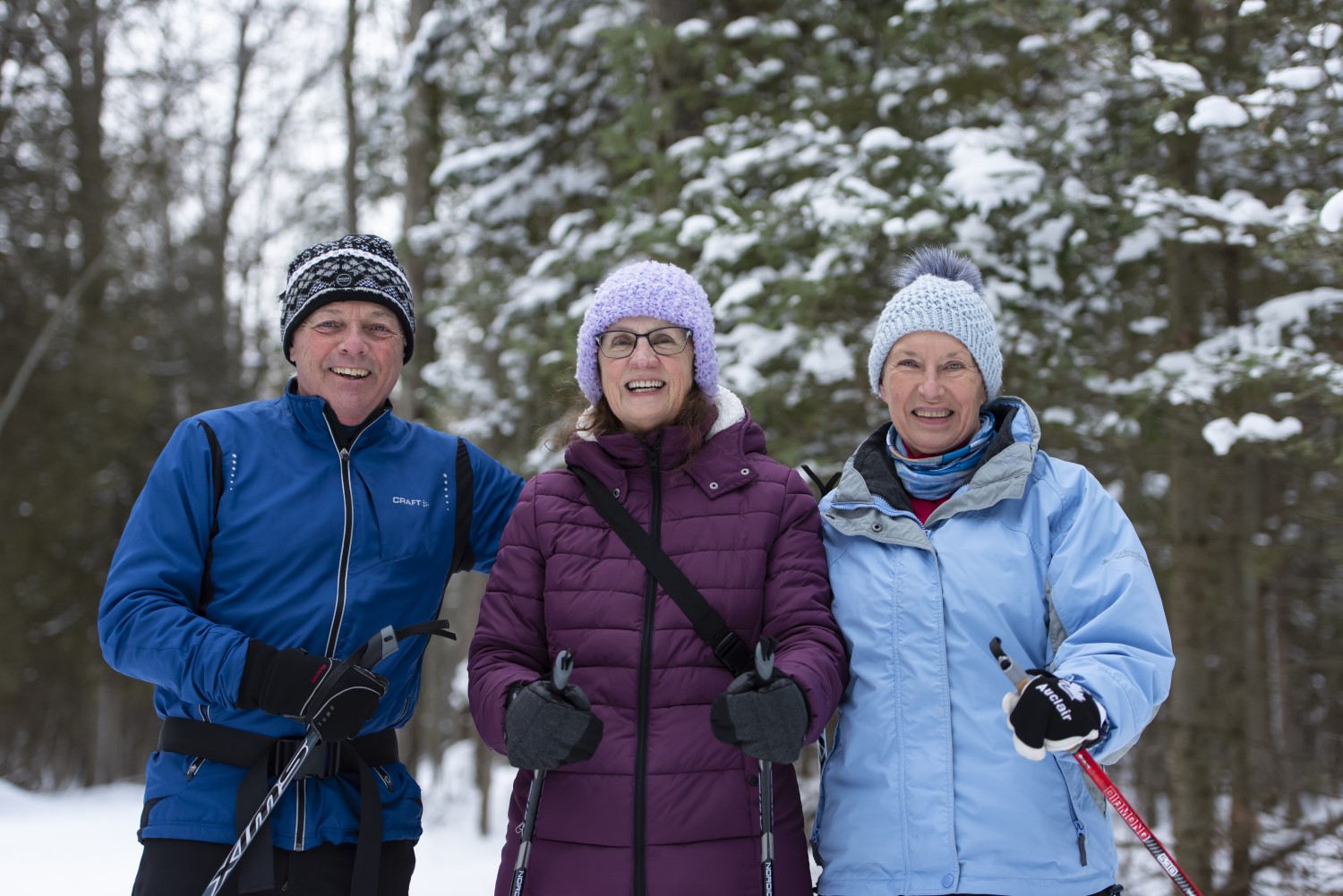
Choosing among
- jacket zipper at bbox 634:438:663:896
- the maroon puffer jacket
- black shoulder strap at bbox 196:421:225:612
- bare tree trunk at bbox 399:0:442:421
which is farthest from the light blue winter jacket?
bare tree trunk at bbox 399:0:442:421

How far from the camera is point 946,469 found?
2498 mm

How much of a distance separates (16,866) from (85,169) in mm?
11408

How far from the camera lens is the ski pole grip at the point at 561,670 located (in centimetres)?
217

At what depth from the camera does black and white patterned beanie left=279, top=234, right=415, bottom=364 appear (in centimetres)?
276

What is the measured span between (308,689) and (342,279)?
3.37 feet

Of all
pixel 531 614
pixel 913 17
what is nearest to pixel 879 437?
pixel 531 614

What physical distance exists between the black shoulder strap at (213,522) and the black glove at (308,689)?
27 cm

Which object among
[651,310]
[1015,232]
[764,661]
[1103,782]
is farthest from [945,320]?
[1015,232]

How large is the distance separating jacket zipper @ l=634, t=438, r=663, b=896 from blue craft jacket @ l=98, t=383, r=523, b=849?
0.71 metres

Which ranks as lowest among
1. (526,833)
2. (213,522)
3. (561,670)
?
(526,833)

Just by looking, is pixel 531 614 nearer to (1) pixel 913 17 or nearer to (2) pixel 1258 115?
(2) pixel 1258 115

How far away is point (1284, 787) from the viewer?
6.54 meters

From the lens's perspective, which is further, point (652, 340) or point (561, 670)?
point (652, 340)

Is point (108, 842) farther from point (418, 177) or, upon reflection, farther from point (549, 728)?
point (549, 728)
